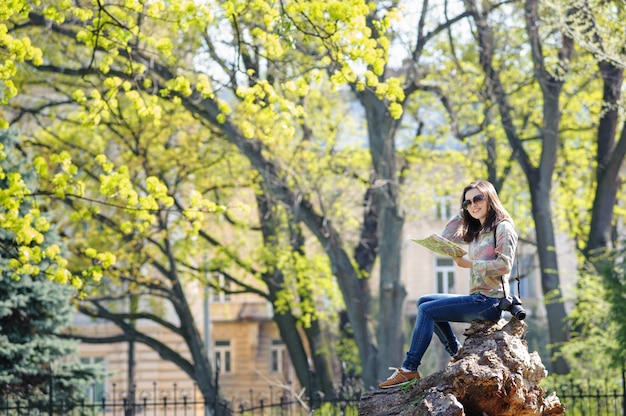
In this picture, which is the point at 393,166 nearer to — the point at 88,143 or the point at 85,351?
the point at 88,143

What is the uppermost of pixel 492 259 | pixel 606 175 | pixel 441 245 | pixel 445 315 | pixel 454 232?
pixel 606 175

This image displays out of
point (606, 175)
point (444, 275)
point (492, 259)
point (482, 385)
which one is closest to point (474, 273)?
point (492, 259)

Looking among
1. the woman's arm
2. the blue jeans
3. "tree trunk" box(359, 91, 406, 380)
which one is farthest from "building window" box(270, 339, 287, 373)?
the woman's arm

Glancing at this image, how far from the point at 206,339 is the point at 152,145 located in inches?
178

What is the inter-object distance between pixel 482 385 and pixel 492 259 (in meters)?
0.88

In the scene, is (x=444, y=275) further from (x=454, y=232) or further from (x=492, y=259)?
(x=492, y=259)

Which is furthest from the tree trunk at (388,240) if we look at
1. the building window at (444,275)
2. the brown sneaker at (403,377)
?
the building window at (444,275)

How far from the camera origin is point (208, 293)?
2417cm

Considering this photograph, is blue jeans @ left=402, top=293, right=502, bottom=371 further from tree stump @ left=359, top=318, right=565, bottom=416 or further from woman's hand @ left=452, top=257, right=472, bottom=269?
woman's hand @ left=452, top=257, right=472, bottom=269

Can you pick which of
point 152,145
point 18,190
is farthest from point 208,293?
point 18,190

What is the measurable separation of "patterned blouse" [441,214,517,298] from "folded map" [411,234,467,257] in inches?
4.4

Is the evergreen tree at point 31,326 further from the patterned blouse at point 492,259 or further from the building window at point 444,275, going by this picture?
the building window at point 444,275

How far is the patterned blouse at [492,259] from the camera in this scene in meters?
7.55

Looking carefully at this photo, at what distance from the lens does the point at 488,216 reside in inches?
309
